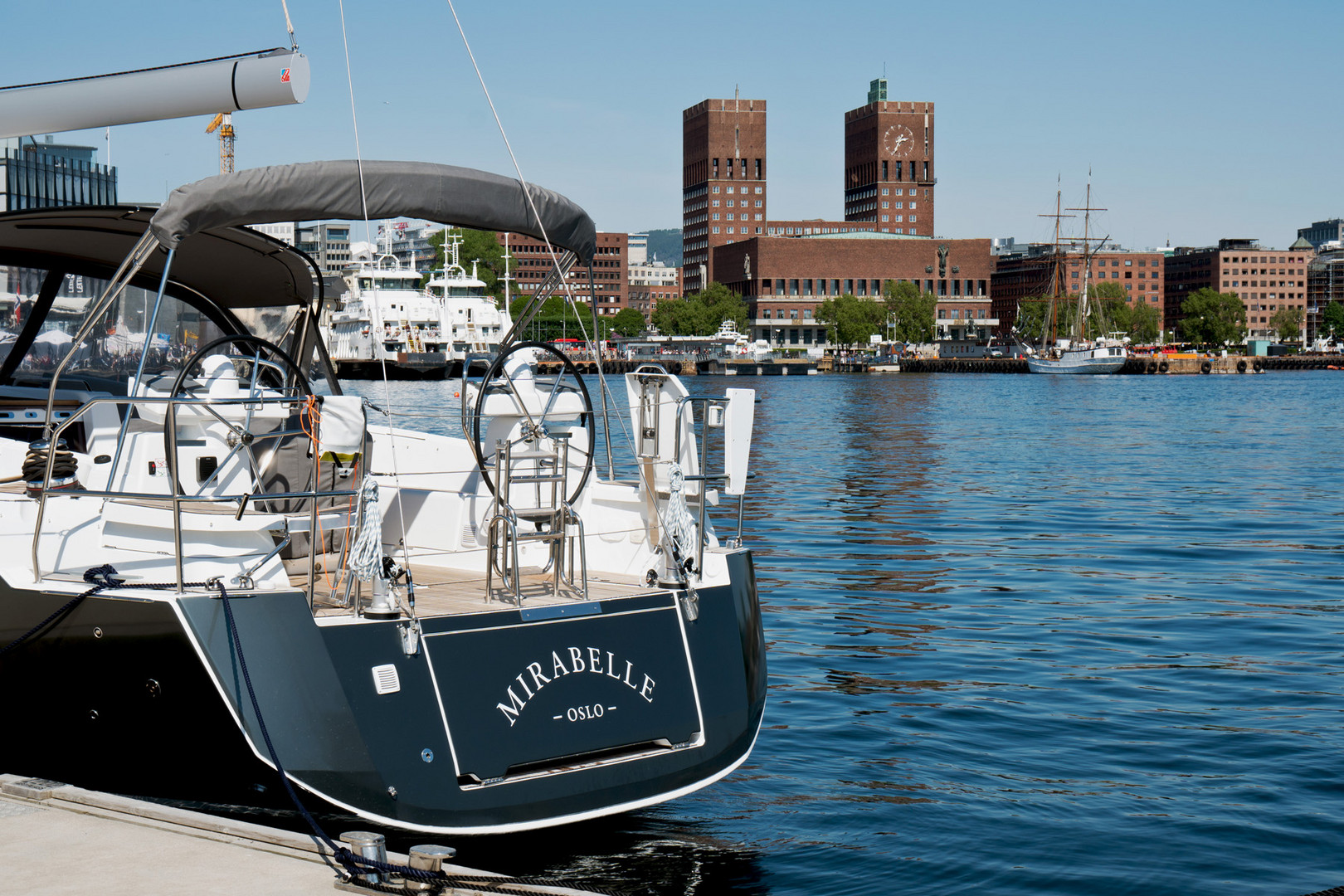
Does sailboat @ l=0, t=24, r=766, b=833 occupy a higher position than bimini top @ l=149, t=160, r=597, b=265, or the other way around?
bimini top @ l=149, t=160, r=597, b=265

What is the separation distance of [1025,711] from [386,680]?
201 inches

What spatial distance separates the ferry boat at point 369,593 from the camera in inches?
216

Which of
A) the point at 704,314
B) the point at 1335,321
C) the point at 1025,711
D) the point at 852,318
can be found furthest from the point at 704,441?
the point at 1335,321

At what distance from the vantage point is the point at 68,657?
19.6 ft

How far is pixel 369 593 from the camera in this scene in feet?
21.6

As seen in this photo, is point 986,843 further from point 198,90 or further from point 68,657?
point 198,90

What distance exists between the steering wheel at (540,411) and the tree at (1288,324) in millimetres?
197331

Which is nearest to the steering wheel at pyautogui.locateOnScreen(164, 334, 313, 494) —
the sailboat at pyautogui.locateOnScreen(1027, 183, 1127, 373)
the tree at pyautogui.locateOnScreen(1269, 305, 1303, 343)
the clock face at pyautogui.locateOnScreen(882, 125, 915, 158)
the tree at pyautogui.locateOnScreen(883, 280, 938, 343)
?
the sailboat at pyautogui.locateOnScreen(1027, 183, 1127, 373)

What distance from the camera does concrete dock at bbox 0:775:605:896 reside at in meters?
4.86

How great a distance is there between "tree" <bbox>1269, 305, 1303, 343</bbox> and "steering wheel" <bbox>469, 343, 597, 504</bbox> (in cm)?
19733

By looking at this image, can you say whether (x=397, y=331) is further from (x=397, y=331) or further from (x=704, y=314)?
(x=704, y=314)

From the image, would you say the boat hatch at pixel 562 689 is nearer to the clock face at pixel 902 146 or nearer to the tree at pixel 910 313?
the tree at pixel 910 313

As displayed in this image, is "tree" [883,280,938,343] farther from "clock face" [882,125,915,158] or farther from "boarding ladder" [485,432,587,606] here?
"boarding ladder" [485,432,587,606]

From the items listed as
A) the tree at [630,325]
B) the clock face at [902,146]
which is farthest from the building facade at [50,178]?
the clock face at [902,146]
